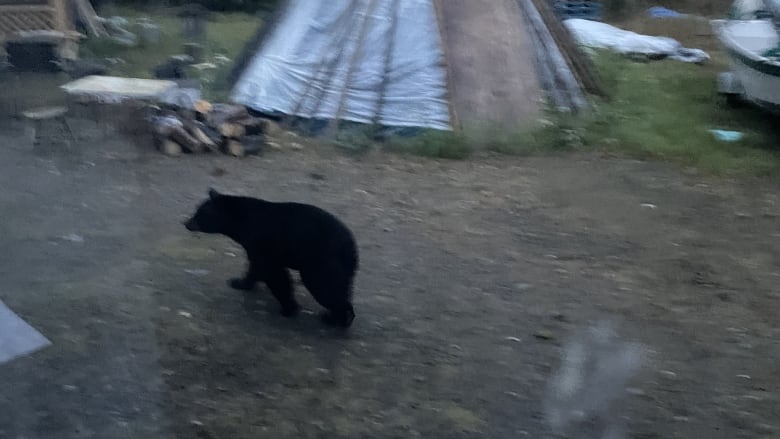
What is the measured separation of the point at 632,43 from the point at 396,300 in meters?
8.60

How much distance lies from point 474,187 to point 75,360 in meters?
3.55

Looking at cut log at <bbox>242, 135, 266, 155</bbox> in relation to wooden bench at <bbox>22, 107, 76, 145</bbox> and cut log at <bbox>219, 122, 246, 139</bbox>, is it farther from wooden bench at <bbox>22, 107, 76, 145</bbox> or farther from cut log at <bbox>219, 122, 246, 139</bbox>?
wooden bench at <bbox>22, 107, 76, 145</bbox>

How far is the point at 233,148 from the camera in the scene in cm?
727

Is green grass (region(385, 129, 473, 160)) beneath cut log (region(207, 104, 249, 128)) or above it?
beneath

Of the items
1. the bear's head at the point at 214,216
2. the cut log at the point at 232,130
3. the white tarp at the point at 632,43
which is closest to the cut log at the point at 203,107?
the cut log at the point at 232,130

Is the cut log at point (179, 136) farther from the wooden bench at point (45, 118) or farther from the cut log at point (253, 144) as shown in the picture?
the wooden bench at point (45, 118)

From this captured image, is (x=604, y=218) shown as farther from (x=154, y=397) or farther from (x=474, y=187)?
(x=154, y=397)

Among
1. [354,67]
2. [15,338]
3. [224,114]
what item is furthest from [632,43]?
[15,338]

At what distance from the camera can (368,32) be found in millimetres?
8430

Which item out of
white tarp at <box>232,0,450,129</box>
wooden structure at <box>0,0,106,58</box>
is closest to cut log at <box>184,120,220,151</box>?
white tarp at <box>232,0,450,129</box>

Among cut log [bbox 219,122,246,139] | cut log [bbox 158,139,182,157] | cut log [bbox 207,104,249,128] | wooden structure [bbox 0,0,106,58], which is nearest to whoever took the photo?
cut log [bbox 158,139,182,157]

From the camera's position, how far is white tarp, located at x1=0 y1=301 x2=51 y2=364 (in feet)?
12.2

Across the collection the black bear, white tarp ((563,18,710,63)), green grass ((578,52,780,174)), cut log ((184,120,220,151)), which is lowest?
green grass ((578,52,780,174))

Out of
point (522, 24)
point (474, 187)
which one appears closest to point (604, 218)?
point (474, 187)
